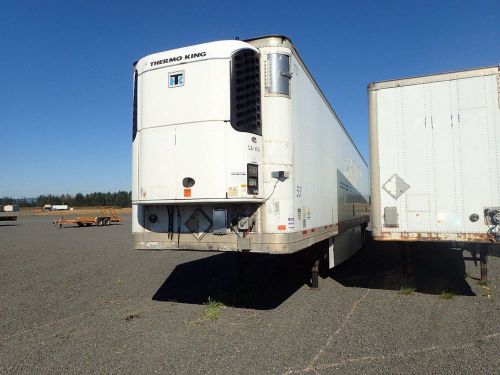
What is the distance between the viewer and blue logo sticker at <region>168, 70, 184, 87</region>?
573 centimetres

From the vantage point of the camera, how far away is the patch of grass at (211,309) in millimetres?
6105

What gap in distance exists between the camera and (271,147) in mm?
5738

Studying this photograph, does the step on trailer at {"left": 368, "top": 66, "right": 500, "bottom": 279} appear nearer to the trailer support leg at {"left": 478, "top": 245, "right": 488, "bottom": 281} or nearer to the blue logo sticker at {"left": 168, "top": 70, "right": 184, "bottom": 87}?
the trailer support leg at {"left": 478, "top": 245, "right": 488, "bottom": 281}

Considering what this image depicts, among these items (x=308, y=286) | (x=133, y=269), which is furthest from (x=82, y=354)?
(x=133, y=269)

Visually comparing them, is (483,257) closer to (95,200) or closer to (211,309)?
(211,309)

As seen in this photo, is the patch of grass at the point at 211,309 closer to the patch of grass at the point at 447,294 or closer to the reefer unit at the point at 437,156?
the reefer unit at the point at 437,156

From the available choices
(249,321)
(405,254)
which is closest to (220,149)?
(249,321)

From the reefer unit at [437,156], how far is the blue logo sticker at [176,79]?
131 inches

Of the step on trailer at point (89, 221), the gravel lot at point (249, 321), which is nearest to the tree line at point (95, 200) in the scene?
the step on trailer at point (89, 221)

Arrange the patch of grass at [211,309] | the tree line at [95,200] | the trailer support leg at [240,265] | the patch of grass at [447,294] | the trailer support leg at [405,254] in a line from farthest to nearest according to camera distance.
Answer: the tree line at [95,200], the trailer support leg at [405,254], the trailer support leg at [240,265], the patch of grass at [447,294], the patch of grass at [211,309]

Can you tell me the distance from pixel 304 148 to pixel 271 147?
3.25 feet

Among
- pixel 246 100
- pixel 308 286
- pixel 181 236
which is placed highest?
pixel 246 100

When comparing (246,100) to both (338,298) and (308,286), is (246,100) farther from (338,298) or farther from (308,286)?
(308,286)

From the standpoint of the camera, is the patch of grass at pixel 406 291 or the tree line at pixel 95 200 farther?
the tree line at pixel 95 200
